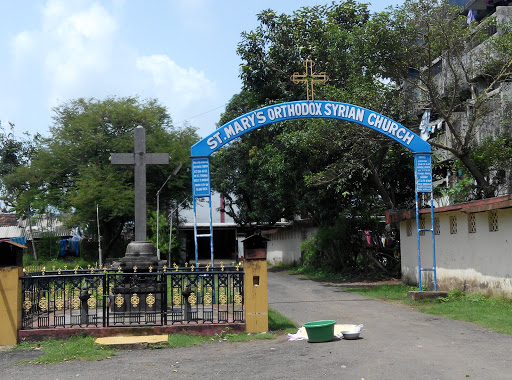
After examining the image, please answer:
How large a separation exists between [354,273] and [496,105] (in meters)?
9.08

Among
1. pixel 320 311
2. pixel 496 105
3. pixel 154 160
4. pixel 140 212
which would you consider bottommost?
pixel 320 311

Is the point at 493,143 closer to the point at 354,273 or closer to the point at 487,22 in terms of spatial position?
the point at 487,22

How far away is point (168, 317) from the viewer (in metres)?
11.5

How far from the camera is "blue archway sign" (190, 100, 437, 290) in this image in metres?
14.8

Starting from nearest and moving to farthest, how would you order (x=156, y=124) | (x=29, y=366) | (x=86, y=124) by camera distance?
(x=29, y=366), (x=86, y=124), (x=156, y=124)

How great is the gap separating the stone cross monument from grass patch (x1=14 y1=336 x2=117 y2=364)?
8.27 feet

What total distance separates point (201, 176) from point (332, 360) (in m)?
7.48

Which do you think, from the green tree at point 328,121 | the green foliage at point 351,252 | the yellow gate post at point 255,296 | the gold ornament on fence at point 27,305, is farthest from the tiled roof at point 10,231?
the yellow gate post at point 255,296

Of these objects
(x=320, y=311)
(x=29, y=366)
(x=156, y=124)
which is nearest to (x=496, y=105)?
(x=320, y=311)

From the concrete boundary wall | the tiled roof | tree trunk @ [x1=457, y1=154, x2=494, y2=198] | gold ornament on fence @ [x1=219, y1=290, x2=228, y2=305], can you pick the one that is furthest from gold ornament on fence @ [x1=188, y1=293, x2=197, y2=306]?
the tiled roof

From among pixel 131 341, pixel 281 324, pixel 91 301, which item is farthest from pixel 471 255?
pixel 91 301

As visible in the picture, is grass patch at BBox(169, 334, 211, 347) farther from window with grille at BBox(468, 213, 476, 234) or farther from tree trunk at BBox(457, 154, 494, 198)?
tree trunk at BBox(457, 154, 494, 198)

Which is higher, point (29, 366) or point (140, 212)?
point (140, 212)

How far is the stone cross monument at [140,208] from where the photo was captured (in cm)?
1261
